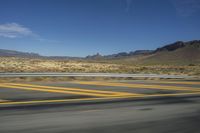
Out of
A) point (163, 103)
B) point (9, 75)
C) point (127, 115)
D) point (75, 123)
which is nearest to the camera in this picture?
point (75, 123)

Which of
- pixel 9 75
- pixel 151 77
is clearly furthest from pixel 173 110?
pixel 151 77

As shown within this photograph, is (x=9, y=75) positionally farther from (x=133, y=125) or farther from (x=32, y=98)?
(x=133, y=125)

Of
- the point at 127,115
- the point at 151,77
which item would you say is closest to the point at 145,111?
the point at 127,115

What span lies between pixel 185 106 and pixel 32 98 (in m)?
5.42

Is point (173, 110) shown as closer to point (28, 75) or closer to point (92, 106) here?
point (92, 106)

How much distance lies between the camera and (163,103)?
11.7 metres

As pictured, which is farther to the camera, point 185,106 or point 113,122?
point 185,106

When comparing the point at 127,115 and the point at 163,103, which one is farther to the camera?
the point at 163,103

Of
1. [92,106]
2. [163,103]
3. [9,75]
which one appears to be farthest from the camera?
[9,75]

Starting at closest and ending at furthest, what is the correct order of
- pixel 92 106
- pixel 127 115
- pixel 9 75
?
pixel 127 115, pixel 92 106, pixel 9 75

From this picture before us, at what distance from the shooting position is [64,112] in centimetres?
906

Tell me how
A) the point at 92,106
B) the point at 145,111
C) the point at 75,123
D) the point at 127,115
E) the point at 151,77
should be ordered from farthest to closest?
the point at 151,77 < the point at 92,106 < the point at 145,111 < the point at 127,115 < the point at 75,123

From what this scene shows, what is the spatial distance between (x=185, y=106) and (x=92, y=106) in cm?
317

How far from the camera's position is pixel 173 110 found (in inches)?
396
